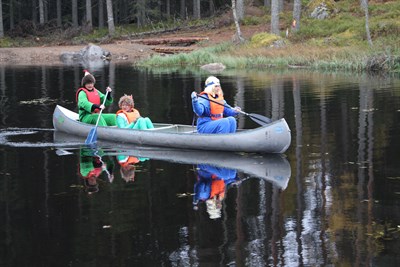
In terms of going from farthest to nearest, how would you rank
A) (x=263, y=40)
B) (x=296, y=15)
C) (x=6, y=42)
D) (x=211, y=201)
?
(x=6, y=42), (x=296, y=15), (x=263, y=40), (x=211, y=201)

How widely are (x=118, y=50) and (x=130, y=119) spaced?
33830 mm

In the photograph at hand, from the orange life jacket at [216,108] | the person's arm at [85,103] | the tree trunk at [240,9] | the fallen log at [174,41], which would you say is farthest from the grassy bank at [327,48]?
the orange life jacket at [216,108]

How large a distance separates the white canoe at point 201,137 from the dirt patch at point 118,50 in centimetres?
2949

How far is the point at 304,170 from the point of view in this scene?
485 inches

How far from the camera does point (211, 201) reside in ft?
34.0

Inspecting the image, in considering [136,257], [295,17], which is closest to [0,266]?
[136,257]

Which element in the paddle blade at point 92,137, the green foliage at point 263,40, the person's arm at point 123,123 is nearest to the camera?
the person's arm at point 123,123

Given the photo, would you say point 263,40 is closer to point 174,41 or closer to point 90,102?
point 174,41

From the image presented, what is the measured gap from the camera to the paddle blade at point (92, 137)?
16.0 meters

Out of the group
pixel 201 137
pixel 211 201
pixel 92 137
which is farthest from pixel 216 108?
pixel 211 201

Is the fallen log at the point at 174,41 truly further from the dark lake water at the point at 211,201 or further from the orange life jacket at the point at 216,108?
the orange life jacket at the point at 216,108

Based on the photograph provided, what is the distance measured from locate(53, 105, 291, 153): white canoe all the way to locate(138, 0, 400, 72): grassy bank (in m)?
16.4

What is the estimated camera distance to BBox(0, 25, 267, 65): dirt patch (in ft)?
153

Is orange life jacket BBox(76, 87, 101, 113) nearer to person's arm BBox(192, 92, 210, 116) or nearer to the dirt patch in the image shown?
person's arm BBox(192, 92, 210, 116)
